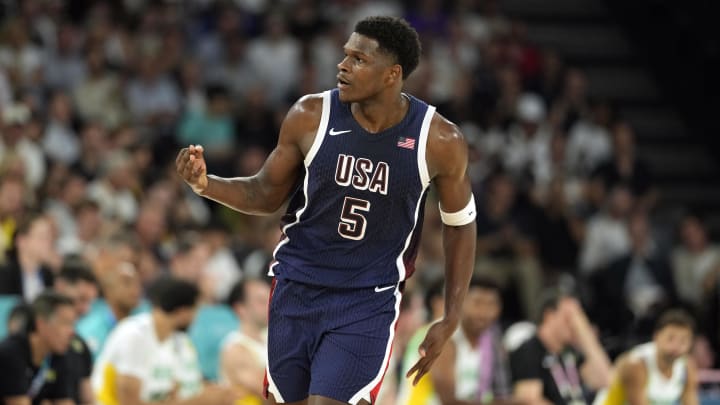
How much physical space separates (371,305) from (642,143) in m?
12.0

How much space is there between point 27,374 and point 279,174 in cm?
312

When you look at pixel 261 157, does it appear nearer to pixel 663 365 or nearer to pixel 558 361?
pixel 558 361

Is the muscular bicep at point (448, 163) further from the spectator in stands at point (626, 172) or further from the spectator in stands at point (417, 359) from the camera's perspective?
the spectator in stands at point (626, 172)

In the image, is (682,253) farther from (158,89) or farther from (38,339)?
(38,339)

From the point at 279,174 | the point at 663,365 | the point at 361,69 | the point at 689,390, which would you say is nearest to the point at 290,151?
the point at 279,174

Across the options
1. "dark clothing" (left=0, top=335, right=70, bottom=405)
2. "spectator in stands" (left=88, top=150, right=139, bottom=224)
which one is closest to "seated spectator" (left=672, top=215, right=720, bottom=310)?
"spectator in stands" (left=88, top=150, right=139, bottom=224)

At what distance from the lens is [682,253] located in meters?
13.6

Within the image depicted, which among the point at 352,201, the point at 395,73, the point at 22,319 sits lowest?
the point at 22,319

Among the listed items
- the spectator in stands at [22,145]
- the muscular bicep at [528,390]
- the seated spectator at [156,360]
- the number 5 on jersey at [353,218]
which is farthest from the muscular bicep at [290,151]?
the spectator in stands at [22,145]

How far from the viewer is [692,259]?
1353 cm

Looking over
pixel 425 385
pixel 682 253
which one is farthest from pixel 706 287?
pixel 425 385

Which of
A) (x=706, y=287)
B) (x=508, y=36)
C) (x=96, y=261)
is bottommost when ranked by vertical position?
(x=706, y=287)

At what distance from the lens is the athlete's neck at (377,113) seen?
16.2 feet

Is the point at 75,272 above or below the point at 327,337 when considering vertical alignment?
below
